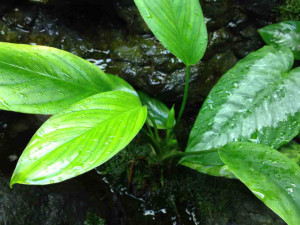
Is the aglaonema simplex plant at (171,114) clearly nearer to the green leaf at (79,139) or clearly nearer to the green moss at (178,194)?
the green leaf at (79,139)

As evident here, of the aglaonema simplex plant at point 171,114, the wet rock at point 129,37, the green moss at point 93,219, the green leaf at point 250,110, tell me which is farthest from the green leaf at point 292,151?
the green moss at point 93,219

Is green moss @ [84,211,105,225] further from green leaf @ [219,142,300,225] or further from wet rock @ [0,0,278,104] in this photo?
wet rock @ [0,0,278,104]

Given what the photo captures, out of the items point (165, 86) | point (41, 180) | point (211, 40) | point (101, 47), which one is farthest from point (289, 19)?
point (41, 180)

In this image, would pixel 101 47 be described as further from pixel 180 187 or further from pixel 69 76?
pixel 180 187

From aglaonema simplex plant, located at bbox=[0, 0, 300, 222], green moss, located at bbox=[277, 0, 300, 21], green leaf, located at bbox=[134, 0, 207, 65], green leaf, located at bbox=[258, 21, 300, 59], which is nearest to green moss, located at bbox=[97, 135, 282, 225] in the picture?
aglaonema simplex plant, located at bbox=[0, 0, 300, 222]

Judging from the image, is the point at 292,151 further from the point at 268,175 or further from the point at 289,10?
→ the point at 289,10

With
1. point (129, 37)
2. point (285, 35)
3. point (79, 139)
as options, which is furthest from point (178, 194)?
point (285, 35)
